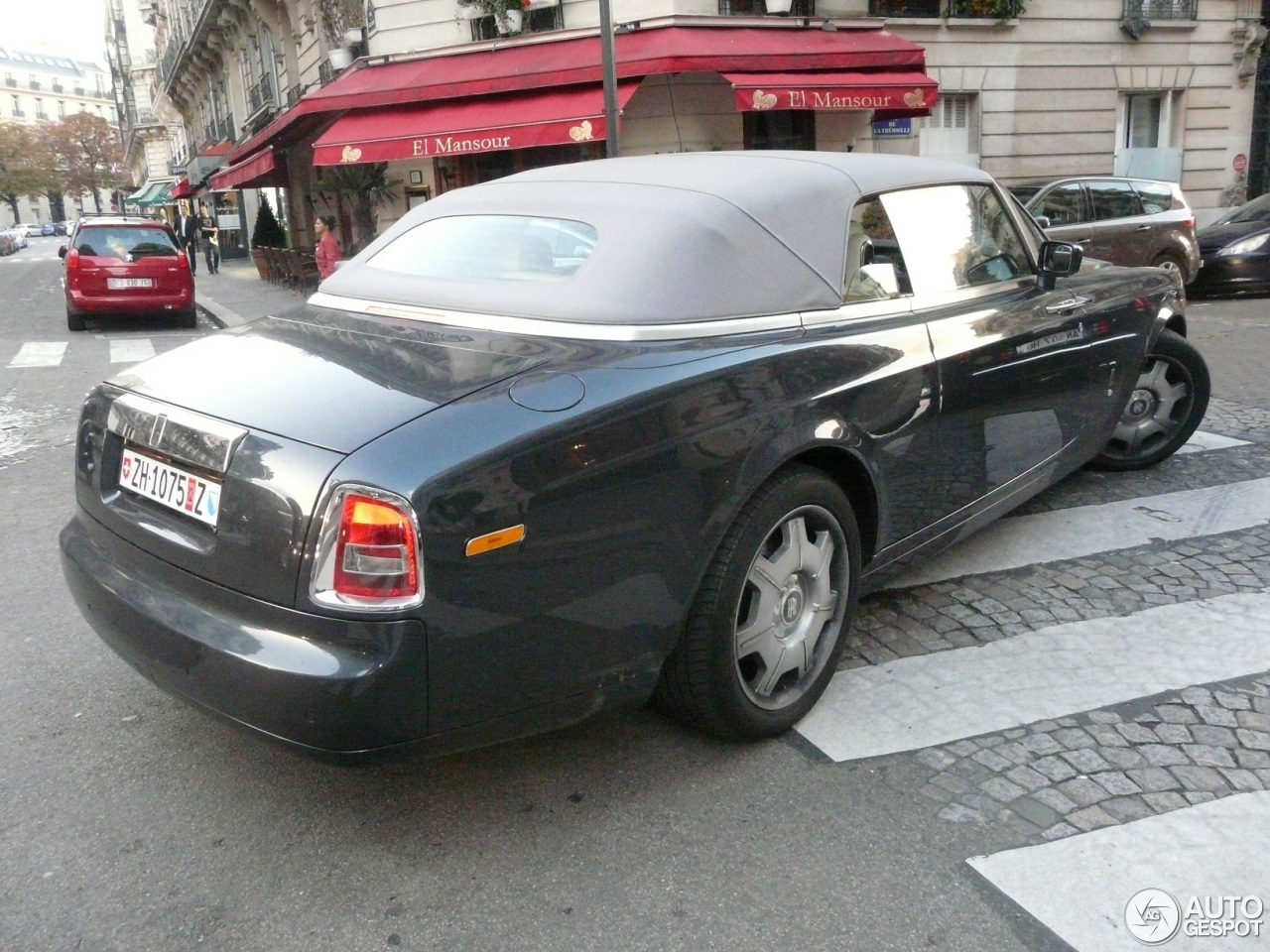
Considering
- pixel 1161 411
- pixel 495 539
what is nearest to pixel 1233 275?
pixel 1161 411

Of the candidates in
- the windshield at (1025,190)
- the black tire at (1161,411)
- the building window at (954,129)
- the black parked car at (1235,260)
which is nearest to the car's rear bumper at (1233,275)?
the black parked car at (1235,260)

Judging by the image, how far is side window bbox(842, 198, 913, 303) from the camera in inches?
136

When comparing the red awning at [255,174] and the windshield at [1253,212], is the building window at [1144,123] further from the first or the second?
the red awning at [255,174]

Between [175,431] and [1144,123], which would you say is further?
[1144,123]

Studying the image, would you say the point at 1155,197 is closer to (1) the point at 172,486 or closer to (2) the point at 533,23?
(2) the point at 533,23

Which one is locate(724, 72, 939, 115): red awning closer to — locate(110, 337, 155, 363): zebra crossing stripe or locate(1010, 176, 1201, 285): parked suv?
locate(1010, 176, 1201, 285): parked suv

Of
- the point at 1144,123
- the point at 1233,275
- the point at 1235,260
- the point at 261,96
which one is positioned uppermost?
the point at 261,96

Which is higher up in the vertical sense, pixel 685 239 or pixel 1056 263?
pixel 685 239

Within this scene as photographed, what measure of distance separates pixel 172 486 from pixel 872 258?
7.27 ft

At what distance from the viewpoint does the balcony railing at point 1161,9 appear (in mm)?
19719

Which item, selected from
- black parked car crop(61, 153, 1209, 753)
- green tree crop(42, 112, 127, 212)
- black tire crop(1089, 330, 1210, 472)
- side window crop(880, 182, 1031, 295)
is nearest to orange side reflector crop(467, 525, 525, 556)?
black parked car crop(61, 153, 1209, 753)

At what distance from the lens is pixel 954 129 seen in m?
19.2

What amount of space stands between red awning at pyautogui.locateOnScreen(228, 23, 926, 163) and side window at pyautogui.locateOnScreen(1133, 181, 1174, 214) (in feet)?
13.9

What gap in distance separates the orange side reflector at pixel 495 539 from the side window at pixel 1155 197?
13.2 metres
